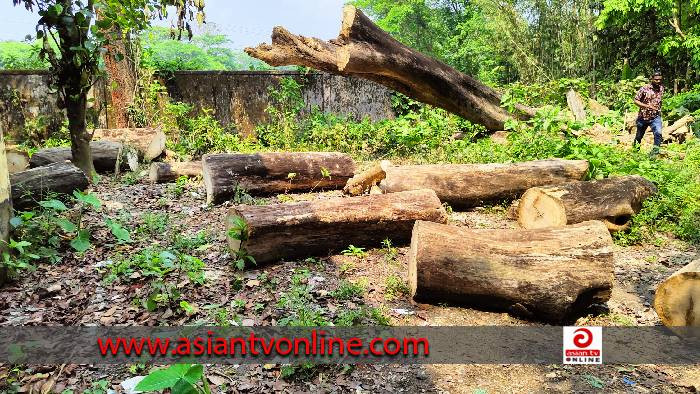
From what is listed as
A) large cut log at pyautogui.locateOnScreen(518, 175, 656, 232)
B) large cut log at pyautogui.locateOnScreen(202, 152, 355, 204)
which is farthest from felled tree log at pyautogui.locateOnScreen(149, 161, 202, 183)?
large cut log at pyautogui.locateOnScreen(518, 175, 656, 232)

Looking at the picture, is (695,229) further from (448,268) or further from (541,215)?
(448,268)

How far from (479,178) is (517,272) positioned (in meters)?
2.45

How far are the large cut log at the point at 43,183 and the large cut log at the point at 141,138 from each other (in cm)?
257

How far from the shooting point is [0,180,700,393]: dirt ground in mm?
2502

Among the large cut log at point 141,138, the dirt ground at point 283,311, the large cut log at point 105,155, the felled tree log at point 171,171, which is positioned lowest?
the dirt ground at point 283,311

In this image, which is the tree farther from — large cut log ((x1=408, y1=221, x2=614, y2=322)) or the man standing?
the man standing

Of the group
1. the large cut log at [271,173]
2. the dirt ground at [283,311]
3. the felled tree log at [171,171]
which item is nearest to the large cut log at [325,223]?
the dirt ground at [283,311]

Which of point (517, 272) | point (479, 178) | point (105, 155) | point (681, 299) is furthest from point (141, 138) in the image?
point (681, 299)

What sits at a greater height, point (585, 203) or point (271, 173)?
point (271, 173)

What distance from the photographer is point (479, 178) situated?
18.4 ft

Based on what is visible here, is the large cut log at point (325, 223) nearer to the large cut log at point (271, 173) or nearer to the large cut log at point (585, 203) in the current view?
the large cut log at point (585, 203)

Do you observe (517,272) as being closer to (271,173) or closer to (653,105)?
(271,173)

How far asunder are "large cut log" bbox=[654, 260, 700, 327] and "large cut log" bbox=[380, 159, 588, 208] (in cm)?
262

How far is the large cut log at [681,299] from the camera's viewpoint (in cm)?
296
